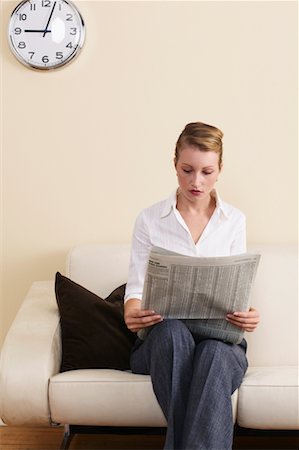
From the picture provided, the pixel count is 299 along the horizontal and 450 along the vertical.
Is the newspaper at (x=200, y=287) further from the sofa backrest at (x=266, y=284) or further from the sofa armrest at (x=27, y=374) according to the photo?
the sofa backrest at (x=266, y=284)

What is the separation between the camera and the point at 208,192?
2.66 metres

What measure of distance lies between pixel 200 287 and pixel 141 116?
3.73 ft

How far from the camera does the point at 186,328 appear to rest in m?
2.48

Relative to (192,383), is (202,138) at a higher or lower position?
higher

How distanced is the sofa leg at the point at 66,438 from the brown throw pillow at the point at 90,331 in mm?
329

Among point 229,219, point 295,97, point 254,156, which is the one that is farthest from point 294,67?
point 229,219

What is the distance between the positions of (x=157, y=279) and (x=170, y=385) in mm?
297

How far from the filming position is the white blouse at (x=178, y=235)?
271 centimetres

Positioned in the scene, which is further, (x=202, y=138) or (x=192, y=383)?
(x=202, y=138)

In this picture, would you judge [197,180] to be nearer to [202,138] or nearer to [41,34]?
[202,138]

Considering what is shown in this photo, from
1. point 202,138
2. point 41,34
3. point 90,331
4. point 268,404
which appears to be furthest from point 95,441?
point 41,34

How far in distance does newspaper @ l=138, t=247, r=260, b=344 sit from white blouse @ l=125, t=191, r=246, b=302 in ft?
0.86

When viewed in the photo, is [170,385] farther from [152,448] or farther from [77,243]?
[77,243]

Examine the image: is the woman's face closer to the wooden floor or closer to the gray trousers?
the gray trousers
